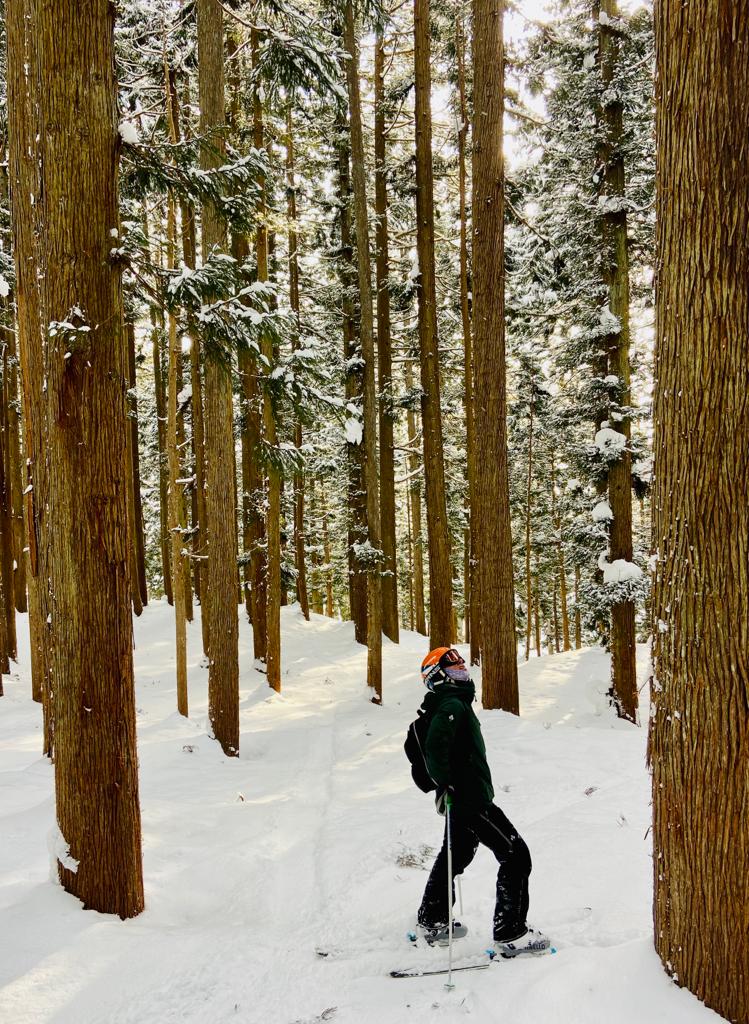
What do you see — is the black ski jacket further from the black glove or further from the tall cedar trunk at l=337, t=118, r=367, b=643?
the tall cedar trunk at l=337, t=118, r=367, b=643

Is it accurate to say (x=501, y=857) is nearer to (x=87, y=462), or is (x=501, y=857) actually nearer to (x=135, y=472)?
(x=87, y=462)

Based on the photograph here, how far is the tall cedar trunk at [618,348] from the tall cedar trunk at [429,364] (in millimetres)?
3547

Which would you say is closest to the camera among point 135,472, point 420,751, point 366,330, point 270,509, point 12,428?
point 420,751

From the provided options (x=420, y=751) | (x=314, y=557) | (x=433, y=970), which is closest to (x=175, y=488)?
(x=420, y=751)

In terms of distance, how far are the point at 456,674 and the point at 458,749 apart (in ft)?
1.66

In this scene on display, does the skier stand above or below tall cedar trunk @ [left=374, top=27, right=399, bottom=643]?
below

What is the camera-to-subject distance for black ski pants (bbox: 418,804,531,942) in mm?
4242

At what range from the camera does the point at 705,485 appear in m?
2.90

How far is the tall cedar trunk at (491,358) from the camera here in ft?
33.3

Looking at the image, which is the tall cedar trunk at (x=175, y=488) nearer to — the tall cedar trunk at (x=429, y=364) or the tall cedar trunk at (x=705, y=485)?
the tall cedar trunk at (x=429, y=364)

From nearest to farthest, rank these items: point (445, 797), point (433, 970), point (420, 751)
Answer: point (433, 970), point (445, 797), point (420, 751)

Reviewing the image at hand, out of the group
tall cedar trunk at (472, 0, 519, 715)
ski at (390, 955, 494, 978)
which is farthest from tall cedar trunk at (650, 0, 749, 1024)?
tall cedar trunk at (472, 0, 519, 715)

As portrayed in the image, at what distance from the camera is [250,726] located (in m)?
12.2

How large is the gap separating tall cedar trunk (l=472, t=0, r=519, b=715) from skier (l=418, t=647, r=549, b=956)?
6.32 m
